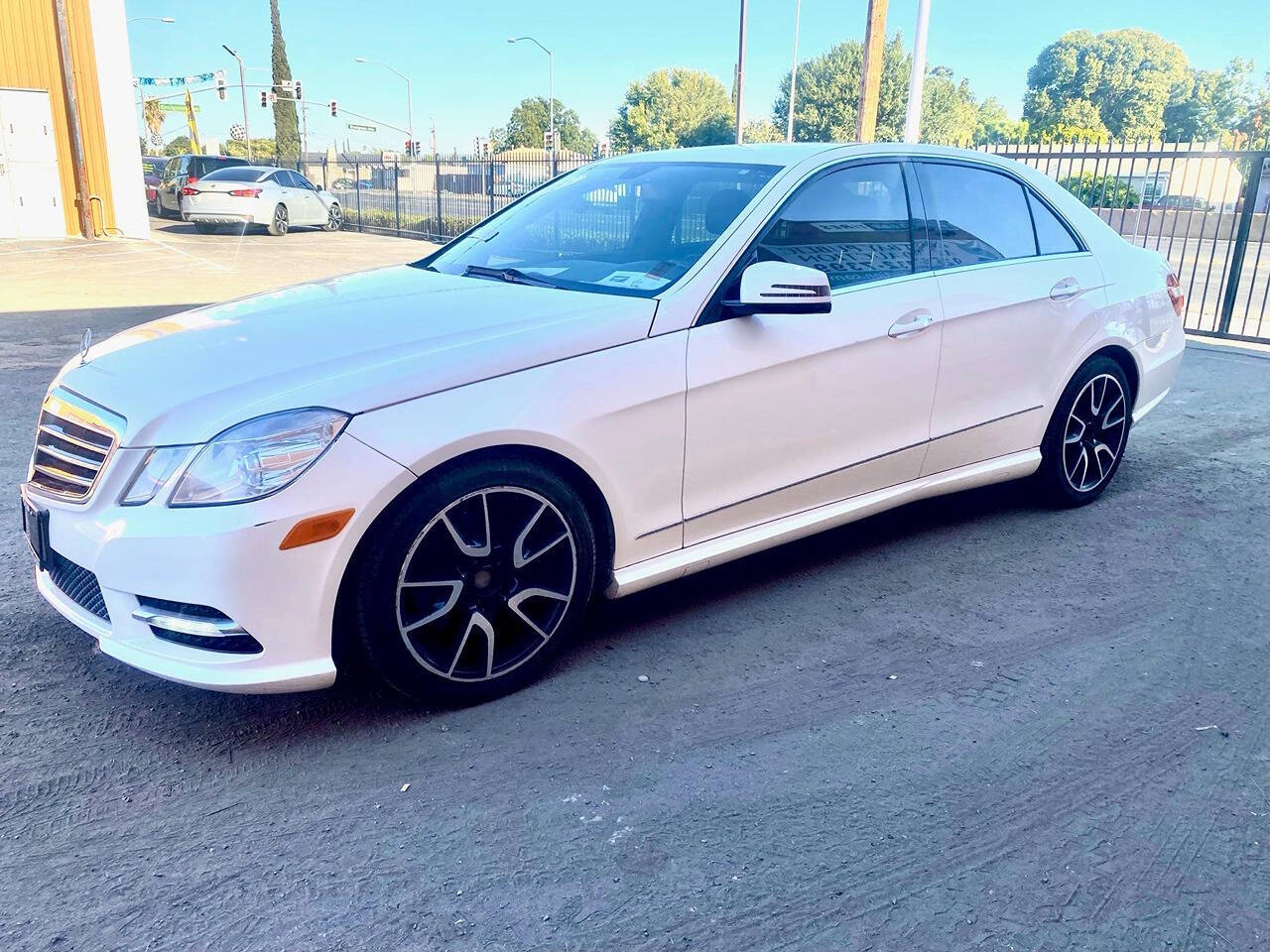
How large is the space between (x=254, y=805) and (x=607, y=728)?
3.17 ft

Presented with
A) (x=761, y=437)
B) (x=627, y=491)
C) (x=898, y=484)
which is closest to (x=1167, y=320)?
(x=898, y=484)

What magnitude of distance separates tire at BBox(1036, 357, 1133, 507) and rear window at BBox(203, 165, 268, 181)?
69.8ft

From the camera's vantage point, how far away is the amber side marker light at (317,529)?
2562mm

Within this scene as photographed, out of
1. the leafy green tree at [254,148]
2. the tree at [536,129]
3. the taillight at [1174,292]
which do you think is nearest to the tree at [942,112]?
the tree at [536,129]

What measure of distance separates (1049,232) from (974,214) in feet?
1.78

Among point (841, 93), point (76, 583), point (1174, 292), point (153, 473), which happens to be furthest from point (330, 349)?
point (841, 93)

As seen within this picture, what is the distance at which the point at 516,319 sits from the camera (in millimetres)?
3133

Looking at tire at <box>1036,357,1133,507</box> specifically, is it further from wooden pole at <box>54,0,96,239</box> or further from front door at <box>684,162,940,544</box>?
wooden pole at <box>54,0,96,239</box>

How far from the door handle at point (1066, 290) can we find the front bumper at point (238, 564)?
3.11 meters

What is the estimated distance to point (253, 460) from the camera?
259 cm

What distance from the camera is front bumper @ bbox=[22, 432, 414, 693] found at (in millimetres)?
2533

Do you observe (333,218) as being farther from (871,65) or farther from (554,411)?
(554,411)

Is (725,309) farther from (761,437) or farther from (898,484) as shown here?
(898,484)

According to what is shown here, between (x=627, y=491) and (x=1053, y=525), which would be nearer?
(x=627, y=491)
